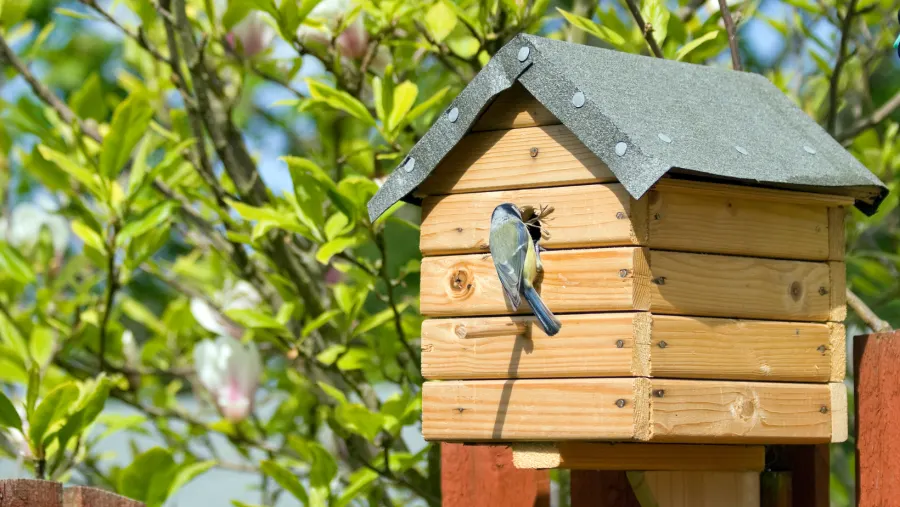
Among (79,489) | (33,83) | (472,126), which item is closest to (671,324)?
(472,126)

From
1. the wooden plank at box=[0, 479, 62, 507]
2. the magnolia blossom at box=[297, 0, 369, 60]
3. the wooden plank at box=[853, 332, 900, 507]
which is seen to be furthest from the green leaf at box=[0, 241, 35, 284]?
the wooden plank at box=[853, 332, 900, 507]

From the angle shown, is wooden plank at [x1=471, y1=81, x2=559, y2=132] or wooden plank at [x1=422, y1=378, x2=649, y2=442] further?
wooden plank at [x1=471, y1=81, x2=559, y2=132]

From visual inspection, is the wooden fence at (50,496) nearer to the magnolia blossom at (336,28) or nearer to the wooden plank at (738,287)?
the wooden plank at (738,287)

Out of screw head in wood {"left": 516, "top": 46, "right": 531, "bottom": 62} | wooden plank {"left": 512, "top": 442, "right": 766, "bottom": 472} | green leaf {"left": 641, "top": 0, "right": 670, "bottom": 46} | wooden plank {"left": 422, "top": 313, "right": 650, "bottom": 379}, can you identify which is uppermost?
green leaf {"left": 641, "top": 0, "right": 670, "bottom": 46}

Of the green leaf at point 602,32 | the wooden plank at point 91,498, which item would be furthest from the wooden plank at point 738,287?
the wooden plank at point 91,498

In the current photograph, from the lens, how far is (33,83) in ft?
8.38

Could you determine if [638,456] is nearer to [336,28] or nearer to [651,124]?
[651,124]

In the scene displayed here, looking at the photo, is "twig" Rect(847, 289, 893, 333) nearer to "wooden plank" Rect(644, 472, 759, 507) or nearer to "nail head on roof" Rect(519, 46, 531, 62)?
"wooden plank" Rect(644, 472, 759, 507)

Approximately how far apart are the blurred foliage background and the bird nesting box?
0.33 m

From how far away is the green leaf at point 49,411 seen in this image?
2.03m

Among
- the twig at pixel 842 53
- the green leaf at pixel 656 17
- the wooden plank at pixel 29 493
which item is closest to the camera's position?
the wooden plank at pixel 29 493

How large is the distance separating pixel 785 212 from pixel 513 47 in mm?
506

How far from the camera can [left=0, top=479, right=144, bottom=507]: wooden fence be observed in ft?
5.50

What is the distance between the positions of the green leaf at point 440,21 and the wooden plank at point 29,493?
Result: 3.96ft
